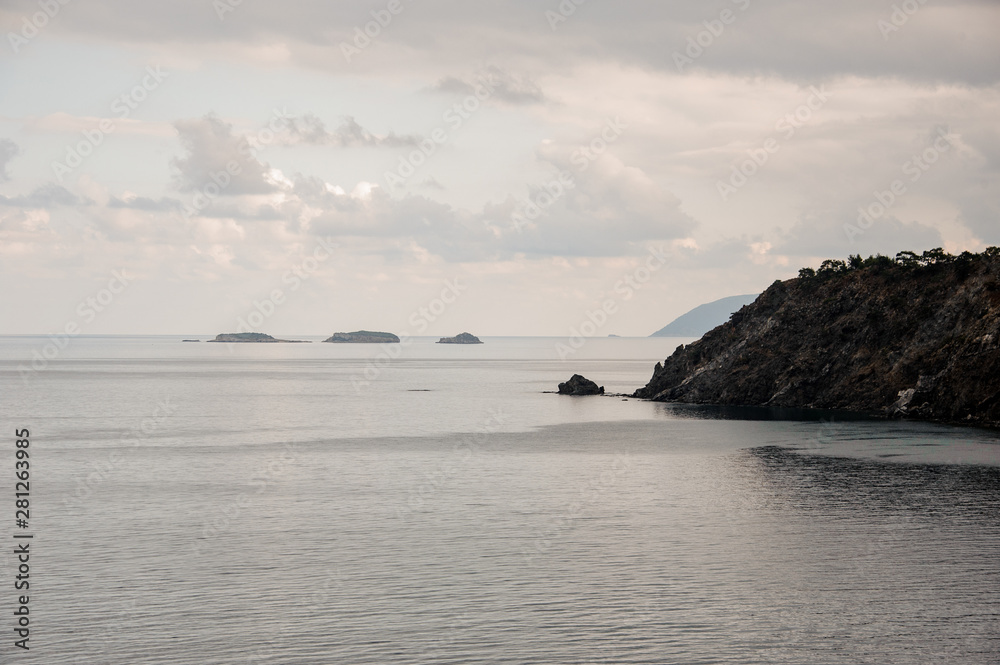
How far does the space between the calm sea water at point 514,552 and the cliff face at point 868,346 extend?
24.2 metres

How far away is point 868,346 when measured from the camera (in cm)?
15000

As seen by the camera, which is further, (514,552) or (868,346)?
(868,346)

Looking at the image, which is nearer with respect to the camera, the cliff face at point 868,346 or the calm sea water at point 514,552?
the calm sea water at point 514,552

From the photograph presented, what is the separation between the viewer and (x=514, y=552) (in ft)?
180

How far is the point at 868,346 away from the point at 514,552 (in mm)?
116808

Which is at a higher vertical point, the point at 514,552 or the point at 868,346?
the point at 868,346

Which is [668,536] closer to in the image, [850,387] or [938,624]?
[938,624]

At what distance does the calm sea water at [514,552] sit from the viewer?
39312 mm

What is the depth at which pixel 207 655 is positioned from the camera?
37.4 m

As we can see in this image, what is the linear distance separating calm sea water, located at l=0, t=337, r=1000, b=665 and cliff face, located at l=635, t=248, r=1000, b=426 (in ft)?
79.4

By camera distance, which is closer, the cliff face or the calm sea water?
the calm sea water

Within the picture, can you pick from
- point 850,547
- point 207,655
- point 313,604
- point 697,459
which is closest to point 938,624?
point 850,547

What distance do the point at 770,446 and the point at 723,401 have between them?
60614 mm

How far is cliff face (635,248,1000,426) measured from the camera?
128m
